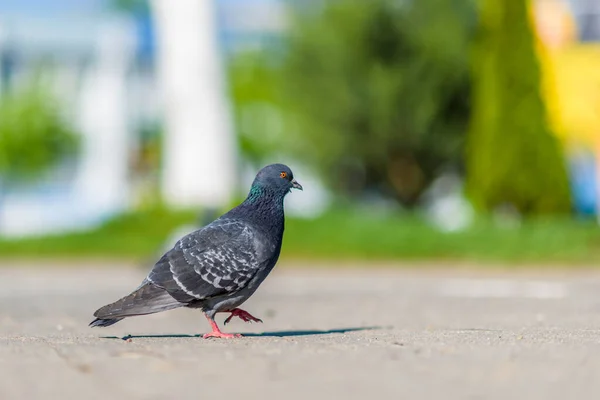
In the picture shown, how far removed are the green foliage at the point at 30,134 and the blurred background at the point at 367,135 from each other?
0.22 feet

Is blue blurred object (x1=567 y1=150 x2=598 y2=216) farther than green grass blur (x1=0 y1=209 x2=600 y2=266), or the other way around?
blue blurred object (x1=567 y1=150 x2=598 y2=216)

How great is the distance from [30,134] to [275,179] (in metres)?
33.8

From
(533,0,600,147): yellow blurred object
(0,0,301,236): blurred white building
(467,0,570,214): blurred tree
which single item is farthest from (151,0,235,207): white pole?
(533,0,600,147): yellow blurred object

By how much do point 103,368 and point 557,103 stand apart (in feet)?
94.9

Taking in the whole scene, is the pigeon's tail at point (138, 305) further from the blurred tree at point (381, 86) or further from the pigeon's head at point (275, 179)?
the blurred tree at point (381, 86)

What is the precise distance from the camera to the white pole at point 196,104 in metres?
28.2

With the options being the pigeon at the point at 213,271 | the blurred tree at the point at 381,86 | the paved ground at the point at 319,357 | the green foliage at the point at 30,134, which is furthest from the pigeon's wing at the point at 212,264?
the green foliage at the point at 30,134

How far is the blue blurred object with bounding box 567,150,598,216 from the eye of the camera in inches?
1416

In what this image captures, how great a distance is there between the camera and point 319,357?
6586mm

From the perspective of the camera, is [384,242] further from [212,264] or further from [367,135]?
[212,264]

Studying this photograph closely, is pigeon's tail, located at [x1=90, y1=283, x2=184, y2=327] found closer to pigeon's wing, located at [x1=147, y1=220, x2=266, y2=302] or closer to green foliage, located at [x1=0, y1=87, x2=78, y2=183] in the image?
pigeon's wing, located at [x1=147, y1=220, x2=266, y2=302]

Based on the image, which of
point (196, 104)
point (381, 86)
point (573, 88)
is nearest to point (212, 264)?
point (196, 104)

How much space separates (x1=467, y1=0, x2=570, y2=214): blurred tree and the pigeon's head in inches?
708

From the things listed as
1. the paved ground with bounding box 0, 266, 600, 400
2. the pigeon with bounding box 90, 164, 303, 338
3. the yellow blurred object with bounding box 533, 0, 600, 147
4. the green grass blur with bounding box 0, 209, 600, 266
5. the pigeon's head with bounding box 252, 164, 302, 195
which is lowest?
the green grass blur with bounding box 0, 209, 600, 266
